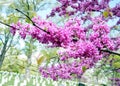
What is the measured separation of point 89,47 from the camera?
245cm

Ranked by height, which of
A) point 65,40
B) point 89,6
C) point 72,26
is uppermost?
point 89,6

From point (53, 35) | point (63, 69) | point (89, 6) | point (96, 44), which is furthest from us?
point (63, 69)

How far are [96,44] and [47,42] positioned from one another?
434 mm

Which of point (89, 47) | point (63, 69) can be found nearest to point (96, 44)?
point (89, 47)

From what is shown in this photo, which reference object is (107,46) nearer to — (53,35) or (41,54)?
(53,35)

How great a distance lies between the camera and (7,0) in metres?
1.47

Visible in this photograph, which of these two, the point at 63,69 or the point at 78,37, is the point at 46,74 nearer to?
the point at 63,69

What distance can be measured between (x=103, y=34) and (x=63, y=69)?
7.13 feet

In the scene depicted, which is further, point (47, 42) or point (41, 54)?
point (47, 42)

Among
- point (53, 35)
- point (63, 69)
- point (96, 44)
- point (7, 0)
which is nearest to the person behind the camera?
point (7, 0)

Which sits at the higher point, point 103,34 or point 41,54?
point 103,34

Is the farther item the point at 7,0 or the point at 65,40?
the point at 65,40

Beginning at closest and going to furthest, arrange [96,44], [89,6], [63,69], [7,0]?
[7,0]
[96,44]
[89,6]
[63,69]

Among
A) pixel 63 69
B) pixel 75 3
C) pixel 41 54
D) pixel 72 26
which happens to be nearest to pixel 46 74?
pixel 63 69
